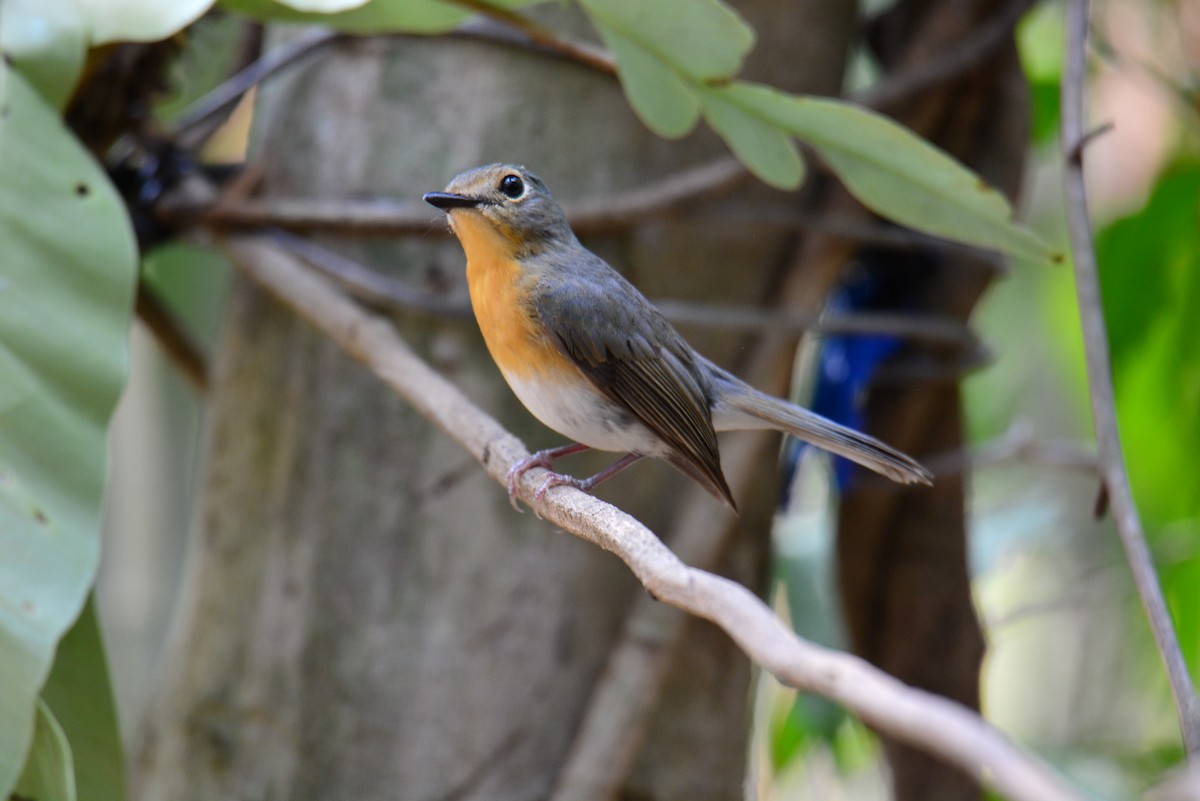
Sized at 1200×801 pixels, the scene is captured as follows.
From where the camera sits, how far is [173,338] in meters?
2.86

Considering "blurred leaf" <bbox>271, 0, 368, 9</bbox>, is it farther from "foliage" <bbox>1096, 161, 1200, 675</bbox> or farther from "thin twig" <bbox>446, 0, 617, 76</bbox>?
"foliage" <bbox>1096, 161, 1200, 675</bbox>

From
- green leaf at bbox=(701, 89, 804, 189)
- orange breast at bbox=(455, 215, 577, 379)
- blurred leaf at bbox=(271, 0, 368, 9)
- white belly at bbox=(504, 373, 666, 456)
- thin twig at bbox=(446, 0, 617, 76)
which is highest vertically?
blurred leaf at bbox=(271, 0, 368, 9)

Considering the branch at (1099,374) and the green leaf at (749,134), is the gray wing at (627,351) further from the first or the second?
the branch at (1099,374)

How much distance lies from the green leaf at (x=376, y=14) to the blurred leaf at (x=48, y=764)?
1094mm

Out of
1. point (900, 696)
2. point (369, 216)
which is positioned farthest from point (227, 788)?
point (900, 696)

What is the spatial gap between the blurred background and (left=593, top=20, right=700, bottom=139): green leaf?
3.46 ft

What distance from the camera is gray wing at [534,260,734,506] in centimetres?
202

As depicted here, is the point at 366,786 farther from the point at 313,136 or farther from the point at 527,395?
the point at 313,136

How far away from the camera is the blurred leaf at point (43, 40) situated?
1773 mm

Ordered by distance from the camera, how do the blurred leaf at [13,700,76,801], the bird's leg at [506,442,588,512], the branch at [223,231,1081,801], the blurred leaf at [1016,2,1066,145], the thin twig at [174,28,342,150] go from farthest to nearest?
the blurred leaf at [1016,2,1066,145], the thin twig at [174,28,342,150], the bird's leg at [506,442,588,512], the blurred leaf at [13,700,76,801], the branch at [223,231,1081,801]

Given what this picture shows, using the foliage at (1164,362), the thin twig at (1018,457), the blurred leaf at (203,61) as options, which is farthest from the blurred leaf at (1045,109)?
the blurred leaf at (203,61)

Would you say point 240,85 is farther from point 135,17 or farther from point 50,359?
point 50,359

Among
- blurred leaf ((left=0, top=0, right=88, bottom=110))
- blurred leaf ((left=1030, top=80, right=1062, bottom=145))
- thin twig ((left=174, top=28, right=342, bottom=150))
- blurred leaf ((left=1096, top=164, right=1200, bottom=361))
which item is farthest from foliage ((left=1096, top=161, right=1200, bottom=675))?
blurred leaf ((left=0, top=0, right=88, bottom=110))

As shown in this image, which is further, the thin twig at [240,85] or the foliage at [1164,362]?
the foliage at [1164,362]
